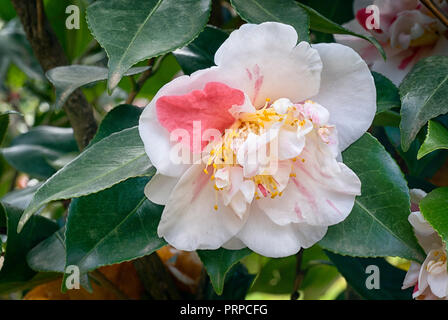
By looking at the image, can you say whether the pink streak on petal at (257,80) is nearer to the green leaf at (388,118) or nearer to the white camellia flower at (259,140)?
the white camellia flower at (259,140)

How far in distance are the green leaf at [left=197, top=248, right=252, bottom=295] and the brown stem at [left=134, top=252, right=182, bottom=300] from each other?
23 centimetres

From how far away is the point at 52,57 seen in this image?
85cm

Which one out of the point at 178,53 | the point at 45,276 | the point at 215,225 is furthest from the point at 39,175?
the point at 215,225

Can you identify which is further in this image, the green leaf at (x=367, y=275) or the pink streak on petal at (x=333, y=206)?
the green leaf at (x=367, y=275)

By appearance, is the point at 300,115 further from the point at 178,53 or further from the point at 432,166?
the point at 432,166

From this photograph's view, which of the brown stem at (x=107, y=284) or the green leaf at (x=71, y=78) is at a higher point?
the green leaf at (x=71, y=78)

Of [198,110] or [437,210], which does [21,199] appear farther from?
[437,210]

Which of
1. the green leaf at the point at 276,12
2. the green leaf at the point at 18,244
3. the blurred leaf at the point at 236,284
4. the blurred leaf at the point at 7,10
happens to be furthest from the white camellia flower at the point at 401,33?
the blurred leaf at the point at 7,10

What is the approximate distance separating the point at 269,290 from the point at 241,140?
66 cm

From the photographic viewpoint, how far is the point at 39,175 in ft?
3.33

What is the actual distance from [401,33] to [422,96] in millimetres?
179

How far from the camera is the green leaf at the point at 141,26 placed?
21.0 inches

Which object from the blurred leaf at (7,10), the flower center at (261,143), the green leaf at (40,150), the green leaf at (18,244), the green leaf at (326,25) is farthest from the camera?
the blurred leaf at (7,10)

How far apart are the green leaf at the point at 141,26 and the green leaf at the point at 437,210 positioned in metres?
0.27
